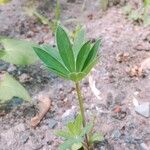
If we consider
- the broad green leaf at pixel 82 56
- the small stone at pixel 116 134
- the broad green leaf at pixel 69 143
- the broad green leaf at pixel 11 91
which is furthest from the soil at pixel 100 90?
the broad green leaf at pixel 82 56

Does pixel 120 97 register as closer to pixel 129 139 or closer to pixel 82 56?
pixel 129 139

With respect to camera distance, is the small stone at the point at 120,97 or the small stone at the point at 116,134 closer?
the small stone at the point at 116,134

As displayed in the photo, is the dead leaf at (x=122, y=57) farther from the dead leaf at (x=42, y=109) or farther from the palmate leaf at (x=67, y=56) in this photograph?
the palmate leaf at (x=67, y=56)

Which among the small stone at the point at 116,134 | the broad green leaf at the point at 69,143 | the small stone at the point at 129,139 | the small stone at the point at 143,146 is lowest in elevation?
the small stone at the point at 143,146

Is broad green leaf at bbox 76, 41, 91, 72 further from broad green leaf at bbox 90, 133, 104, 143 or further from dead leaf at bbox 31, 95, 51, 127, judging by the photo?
dead leaf at bbox 31, 95, 51, 127

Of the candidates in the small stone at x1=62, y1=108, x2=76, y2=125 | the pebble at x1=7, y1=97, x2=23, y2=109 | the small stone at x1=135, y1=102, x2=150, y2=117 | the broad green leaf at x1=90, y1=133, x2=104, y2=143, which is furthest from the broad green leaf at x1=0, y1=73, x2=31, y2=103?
the small stone at x1=135, y1=102, x2=150, y2=117

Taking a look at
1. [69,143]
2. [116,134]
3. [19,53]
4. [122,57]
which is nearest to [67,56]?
[69,143]

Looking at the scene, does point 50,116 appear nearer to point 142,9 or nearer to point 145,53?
point 145,53
